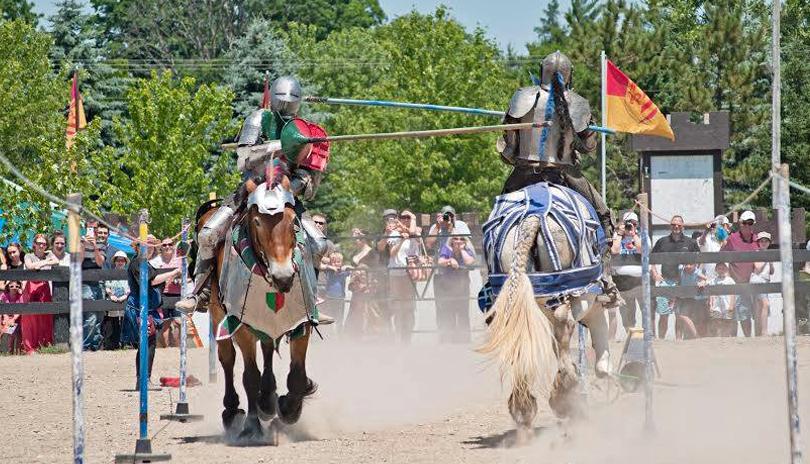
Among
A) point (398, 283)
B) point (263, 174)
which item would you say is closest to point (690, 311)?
point (398, 283)

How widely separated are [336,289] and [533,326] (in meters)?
11.9

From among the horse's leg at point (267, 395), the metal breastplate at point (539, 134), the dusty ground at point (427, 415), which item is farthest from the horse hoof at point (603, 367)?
the horse's leg at point (267, 395)

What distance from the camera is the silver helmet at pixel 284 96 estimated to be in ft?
40.3

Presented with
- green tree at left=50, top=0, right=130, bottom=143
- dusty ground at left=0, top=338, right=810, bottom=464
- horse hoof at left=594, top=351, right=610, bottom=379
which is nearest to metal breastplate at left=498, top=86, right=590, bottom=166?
horse hoof at left=594, top=351, right=610, bottom=379

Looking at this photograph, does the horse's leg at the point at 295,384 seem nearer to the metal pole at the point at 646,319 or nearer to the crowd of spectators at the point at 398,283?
the metal pole at the point at 646,319

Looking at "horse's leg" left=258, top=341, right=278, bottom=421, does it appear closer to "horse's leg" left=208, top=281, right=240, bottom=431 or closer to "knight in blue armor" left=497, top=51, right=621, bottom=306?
"horse's leg" left=208, top=281, right=240, bottom=431

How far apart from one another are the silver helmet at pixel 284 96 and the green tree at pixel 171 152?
27.0 meters

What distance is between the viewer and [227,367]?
1289 cm

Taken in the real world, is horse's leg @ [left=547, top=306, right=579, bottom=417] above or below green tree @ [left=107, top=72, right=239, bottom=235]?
below

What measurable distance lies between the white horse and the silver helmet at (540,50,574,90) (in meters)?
0.87

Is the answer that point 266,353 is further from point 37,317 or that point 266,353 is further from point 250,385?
point 37,317

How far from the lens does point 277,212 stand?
1134 centimetres

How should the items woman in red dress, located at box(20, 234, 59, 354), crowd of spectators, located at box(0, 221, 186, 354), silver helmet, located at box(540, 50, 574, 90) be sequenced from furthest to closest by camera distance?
woman in red dress, located at box(20, 234, 59, 354) < crowd of spectators, located at box(0, 221, 186, 354) < silver helmet, located at box(540, 50, 574, 90)

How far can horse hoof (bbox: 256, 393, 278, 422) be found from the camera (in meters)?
12.3
